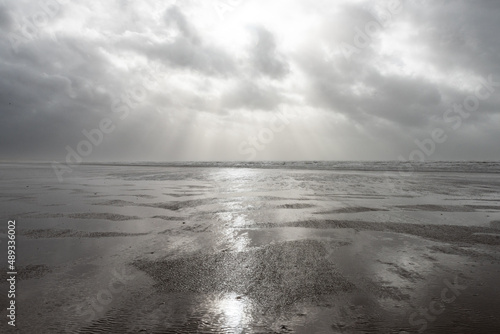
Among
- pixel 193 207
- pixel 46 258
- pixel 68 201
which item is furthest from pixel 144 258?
pixel 68 201

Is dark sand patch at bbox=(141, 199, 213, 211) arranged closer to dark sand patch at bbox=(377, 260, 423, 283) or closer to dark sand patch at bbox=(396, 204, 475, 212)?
dark sand patch at bbox=(377, 260, 423, 283)

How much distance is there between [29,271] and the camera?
4684 mm

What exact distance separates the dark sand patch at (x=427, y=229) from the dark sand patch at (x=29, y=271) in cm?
520

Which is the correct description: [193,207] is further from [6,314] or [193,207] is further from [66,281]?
[6,314]

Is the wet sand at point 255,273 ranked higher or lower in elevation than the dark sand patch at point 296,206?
lower

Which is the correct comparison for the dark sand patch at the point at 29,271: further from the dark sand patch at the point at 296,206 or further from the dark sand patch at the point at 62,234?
the dark sand patch at the point at 296,206

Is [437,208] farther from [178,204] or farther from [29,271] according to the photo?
[29,271]

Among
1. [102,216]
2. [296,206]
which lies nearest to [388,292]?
[296,206]

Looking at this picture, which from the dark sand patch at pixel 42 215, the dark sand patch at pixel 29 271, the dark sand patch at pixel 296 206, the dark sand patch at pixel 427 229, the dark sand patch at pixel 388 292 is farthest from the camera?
the dark sand patch at pixel 296 206

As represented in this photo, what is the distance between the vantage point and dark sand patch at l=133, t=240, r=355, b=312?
4.04 metres
